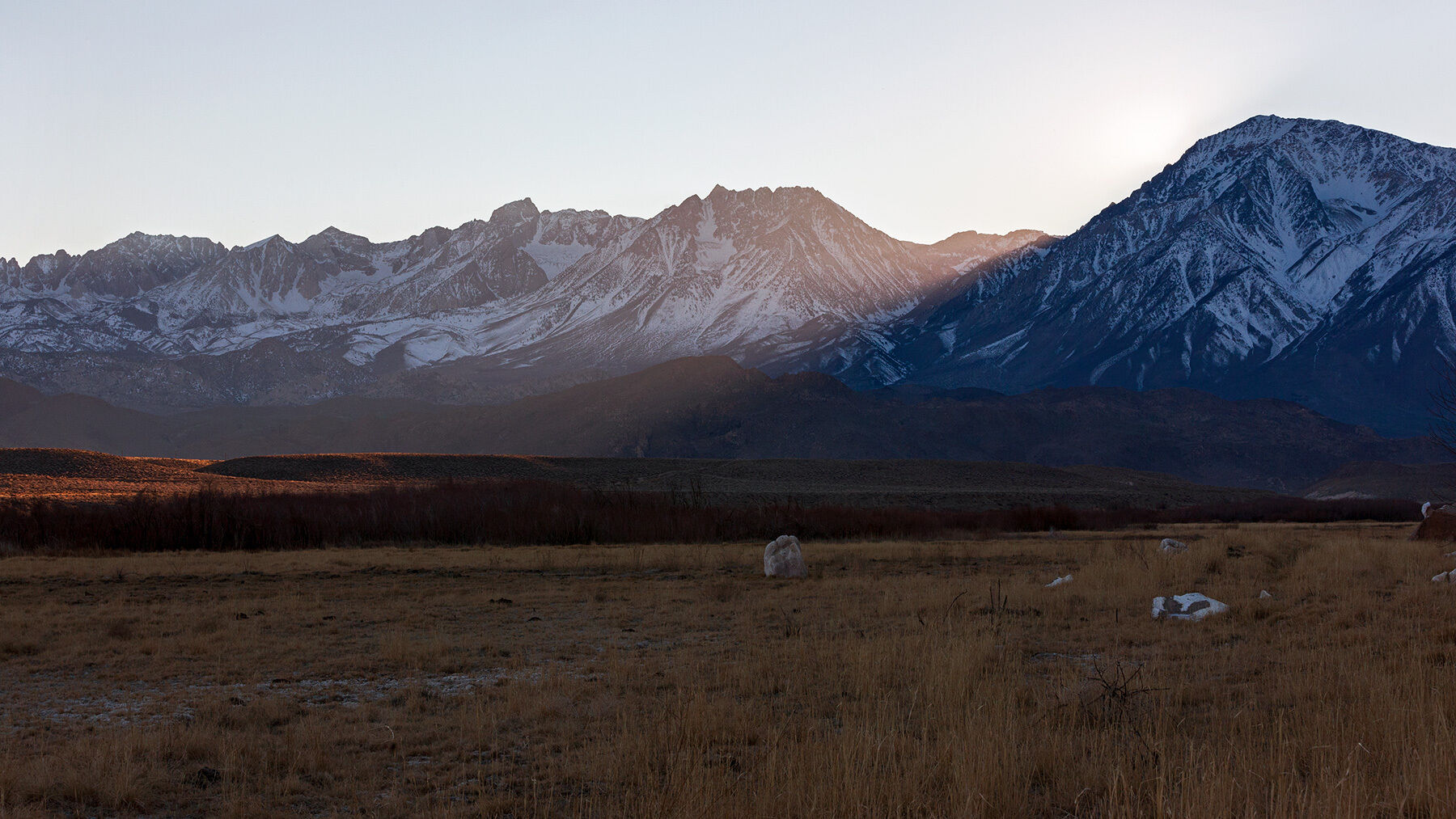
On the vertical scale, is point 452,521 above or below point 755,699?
below

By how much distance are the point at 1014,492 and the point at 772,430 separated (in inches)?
2025

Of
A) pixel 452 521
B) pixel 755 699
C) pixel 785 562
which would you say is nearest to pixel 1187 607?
pixel 755 699

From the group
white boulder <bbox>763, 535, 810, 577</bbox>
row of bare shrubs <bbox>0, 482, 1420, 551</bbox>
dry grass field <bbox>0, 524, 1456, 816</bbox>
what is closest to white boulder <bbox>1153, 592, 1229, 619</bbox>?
dry grass field <bbox>0, 524, 1456, 816</bbox>

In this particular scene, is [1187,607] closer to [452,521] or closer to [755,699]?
[755,699]

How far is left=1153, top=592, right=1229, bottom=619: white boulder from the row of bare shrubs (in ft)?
85.3

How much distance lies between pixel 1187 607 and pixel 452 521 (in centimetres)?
3108

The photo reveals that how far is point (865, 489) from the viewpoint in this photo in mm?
73500

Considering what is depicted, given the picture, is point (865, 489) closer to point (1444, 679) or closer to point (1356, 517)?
point (1356, 517)

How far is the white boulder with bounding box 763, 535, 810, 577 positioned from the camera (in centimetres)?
2419

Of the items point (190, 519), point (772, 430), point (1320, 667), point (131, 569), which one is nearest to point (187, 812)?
point (1320, 667)

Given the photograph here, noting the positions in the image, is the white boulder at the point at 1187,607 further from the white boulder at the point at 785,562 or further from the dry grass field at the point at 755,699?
the white boulder at the point at 785,562

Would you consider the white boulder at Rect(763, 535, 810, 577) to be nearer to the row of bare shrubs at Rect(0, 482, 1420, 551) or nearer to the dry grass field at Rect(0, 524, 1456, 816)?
the dry grass field at Rect(0, 524, 1456, 816)

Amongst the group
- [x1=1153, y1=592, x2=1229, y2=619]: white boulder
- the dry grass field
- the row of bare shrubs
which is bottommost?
the row of bare shrubs

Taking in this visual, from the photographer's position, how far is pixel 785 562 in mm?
24312
